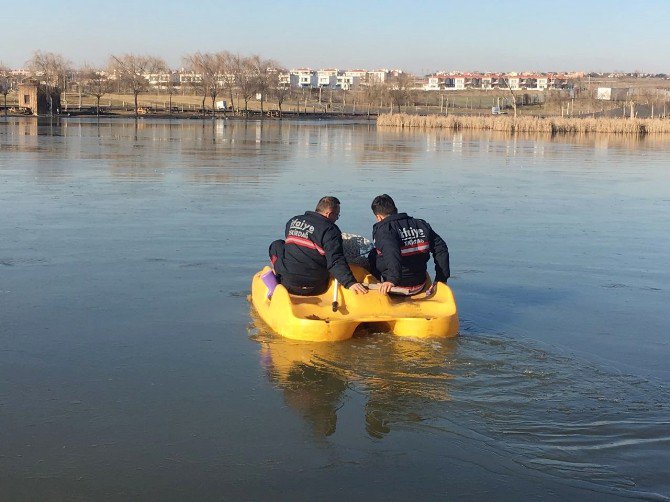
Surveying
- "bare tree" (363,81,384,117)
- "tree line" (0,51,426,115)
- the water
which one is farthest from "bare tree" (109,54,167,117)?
the water

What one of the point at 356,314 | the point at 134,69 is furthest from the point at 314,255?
the point at 134,69

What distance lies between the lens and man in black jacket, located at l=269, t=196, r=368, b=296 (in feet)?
26.7

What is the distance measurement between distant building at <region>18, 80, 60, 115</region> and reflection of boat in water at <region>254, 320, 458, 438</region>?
69.2 meters

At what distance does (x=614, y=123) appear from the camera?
56.9 meters

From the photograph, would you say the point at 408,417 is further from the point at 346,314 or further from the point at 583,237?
the point at 583,237

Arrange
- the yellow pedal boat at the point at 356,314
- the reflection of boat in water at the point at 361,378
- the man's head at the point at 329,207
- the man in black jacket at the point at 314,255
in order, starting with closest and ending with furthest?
1. the reflection of boat in water at the point at 361,378
2. the yellow pedal boat at the point at 356,314
3. the man in black jacket at the point at 314,255
4. the man's head at the point at 329,207

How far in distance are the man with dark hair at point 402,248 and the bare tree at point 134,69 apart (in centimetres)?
7529

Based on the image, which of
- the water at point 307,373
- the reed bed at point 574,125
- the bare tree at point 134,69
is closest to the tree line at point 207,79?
the bare tree at point 134,69

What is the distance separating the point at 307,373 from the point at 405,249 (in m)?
1.74

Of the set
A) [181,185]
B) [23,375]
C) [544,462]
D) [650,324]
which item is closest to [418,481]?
[544,462]

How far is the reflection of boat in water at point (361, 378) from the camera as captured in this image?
633cm

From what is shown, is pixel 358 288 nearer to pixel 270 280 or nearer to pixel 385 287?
pixel 385 287

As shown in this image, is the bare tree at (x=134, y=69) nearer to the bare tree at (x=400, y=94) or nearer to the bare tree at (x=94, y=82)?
the bare tree at (x=94, y=82)

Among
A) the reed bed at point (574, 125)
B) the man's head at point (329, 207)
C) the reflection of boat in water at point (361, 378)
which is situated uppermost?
the reed bed at point (574, 125)
